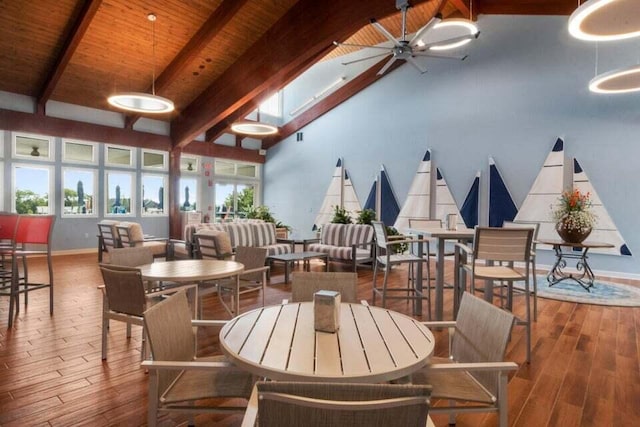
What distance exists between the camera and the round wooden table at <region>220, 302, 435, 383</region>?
1.19m

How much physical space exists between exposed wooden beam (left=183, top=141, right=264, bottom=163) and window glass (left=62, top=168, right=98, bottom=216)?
245 cm

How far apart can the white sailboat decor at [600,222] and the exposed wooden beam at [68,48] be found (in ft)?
27.4

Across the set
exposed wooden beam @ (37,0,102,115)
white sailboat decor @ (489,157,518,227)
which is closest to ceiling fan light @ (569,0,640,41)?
white sailboat decor @ (489,157,518,227)

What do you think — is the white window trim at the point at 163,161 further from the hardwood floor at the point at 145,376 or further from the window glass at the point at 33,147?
the hardwood floor at the point at 145,376

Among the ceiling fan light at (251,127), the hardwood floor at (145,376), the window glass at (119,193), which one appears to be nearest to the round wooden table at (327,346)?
the hardwood floor at (145,376)

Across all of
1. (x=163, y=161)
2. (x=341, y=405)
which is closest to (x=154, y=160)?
(x=163, y=161)

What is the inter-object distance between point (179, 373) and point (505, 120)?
7.73 m

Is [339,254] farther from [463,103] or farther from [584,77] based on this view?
[584,77]

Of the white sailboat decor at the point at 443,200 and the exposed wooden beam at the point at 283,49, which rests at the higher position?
the exposed wooden beam at the point at 283,49

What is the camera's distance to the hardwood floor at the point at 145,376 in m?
2.07

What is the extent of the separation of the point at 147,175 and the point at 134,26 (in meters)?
4.34

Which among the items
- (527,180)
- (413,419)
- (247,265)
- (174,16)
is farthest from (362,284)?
(174,16)

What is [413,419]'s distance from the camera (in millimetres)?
846

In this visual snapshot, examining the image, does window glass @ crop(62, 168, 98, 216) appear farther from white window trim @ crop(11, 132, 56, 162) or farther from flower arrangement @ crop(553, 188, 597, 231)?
flower arrangement @ crop(553, 188, 597, 231)
